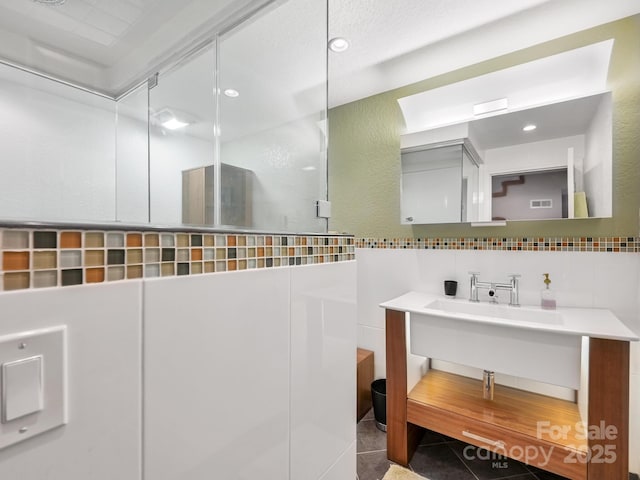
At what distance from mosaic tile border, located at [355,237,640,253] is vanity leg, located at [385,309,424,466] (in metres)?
0.65

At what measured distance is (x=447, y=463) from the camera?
1530 mm

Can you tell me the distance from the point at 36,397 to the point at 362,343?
2151mm

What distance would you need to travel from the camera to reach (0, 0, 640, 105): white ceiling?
2.15 feet

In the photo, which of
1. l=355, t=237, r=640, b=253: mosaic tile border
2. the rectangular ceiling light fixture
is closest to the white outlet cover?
l=355, t=237, r=640, b=253: mosaic tile border

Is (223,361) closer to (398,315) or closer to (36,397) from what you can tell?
(36,397)

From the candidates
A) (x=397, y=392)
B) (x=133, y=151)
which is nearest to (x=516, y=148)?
(x=397, y=392)

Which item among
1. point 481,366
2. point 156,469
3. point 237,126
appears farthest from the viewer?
point 481,366

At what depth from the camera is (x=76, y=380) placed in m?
0.28

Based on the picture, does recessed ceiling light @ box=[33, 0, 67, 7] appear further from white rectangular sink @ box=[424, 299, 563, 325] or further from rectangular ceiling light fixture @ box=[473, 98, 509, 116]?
rectangular ceiling light fixture @ box=[473, 98, 509, 116]

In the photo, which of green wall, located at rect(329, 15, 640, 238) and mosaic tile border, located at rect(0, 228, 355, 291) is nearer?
mosaic tile border, located at rect(0, 228, 355, 291)

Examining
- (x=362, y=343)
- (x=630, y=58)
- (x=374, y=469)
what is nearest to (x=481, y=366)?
(x=374, y=469)

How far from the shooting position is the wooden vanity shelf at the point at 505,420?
1215 mm

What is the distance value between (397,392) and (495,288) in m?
0.81

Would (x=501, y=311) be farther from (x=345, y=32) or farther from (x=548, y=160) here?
(x=345, y=32)
